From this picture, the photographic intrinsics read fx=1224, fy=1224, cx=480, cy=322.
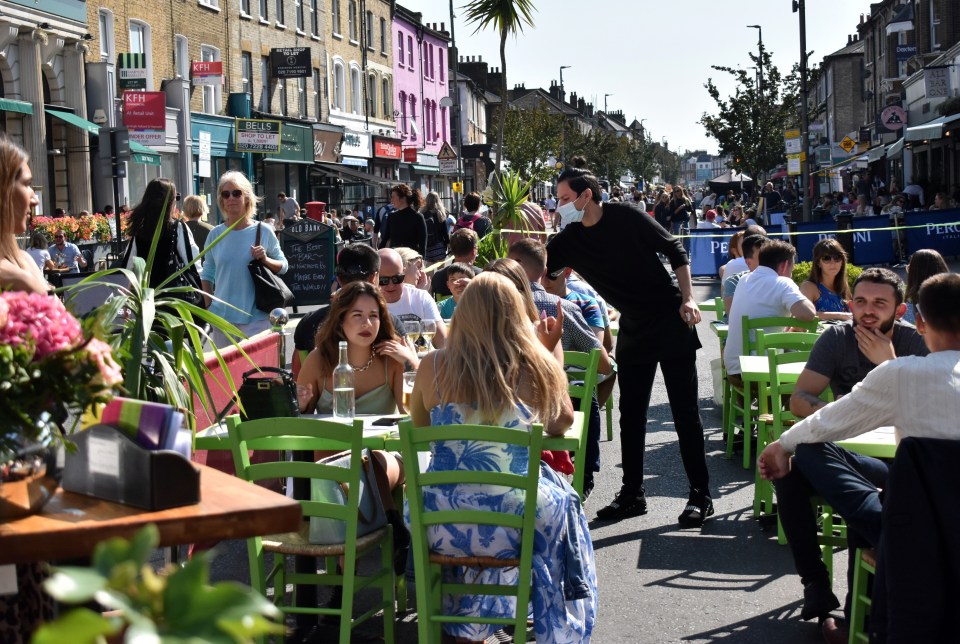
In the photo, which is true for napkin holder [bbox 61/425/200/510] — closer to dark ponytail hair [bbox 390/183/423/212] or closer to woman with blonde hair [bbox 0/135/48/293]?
woman with blonde hair [bbox 0/135/48/293]

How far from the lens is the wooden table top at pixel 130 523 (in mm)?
2314

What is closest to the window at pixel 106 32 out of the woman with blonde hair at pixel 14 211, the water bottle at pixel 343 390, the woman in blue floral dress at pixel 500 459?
the water bottle at pixel 343 390

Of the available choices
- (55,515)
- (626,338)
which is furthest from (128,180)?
(55,515)

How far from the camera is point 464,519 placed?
457 cm

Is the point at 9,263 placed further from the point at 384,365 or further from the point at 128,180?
the point at 128,180

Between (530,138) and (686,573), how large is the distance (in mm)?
54663

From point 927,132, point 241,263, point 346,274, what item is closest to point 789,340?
point 346,274

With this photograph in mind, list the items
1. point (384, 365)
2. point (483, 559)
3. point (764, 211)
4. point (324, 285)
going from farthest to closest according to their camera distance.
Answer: point (764, 211) < point (324, 285) < point (384, 365) < point (483, 559)

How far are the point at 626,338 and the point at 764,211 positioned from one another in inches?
1138

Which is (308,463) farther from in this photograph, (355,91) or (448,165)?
(355,91)

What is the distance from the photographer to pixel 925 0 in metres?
49.1

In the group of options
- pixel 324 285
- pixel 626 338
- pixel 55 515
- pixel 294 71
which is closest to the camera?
pixel 55 515

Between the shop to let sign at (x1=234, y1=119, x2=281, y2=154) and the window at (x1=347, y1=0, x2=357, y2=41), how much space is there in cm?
1612

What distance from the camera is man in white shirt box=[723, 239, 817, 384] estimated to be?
349 inches
